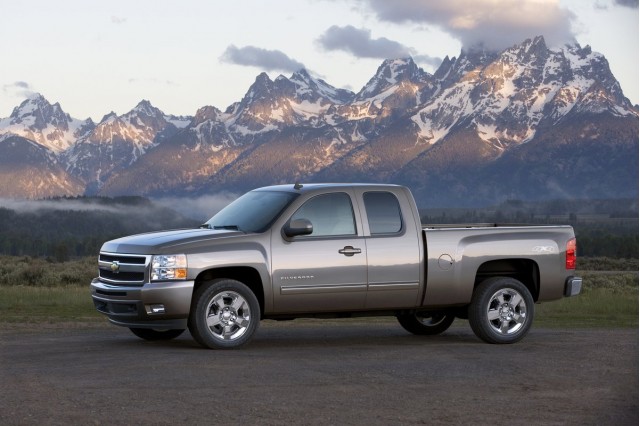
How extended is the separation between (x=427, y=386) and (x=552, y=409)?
1.55 m

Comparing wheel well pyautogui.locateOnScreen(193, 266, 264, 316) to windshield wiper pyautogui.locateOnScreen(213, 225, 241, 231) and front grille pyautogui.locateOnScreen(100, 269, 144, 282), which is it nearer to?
windshield wiper pyautogui.locateOnScreen(213, 225, 241, 231)

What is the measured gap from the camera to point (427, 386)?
11883 mm

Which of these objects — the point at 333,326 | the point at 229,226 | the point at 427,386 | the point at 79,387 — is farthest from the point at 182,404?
the point at 333,326

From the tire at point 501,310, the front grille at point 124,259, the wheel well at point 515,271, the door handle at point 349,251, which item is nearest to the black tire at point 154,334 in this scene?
the front grille at point 124,259

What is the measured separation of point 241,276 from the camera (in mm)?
15133

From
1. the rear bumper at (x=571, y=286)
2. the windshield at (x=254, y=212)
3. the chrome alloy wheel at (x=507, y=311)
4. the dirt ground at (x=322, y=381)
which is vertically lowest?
the dirt ground at (x=322, y=381)

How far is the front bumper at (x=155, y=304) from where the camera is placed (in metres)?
14.5

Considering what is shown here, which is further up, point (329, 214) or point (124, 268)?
point (329, 214)

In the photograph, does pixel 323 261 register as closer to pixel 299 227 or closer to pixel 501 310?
pixel 299 227

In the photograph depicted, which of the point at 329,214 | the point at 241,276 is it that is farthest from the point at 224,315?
the point at 329,214

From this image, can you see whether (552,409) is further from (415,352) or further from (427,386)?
(415,352)

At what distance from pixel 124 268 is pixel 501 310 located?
4809mm

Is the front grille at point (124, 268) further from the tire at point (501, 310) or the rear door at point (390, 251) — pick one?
the tire at point (501, 310)

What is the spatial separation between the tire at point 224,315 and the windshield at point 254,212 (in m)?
0.85
